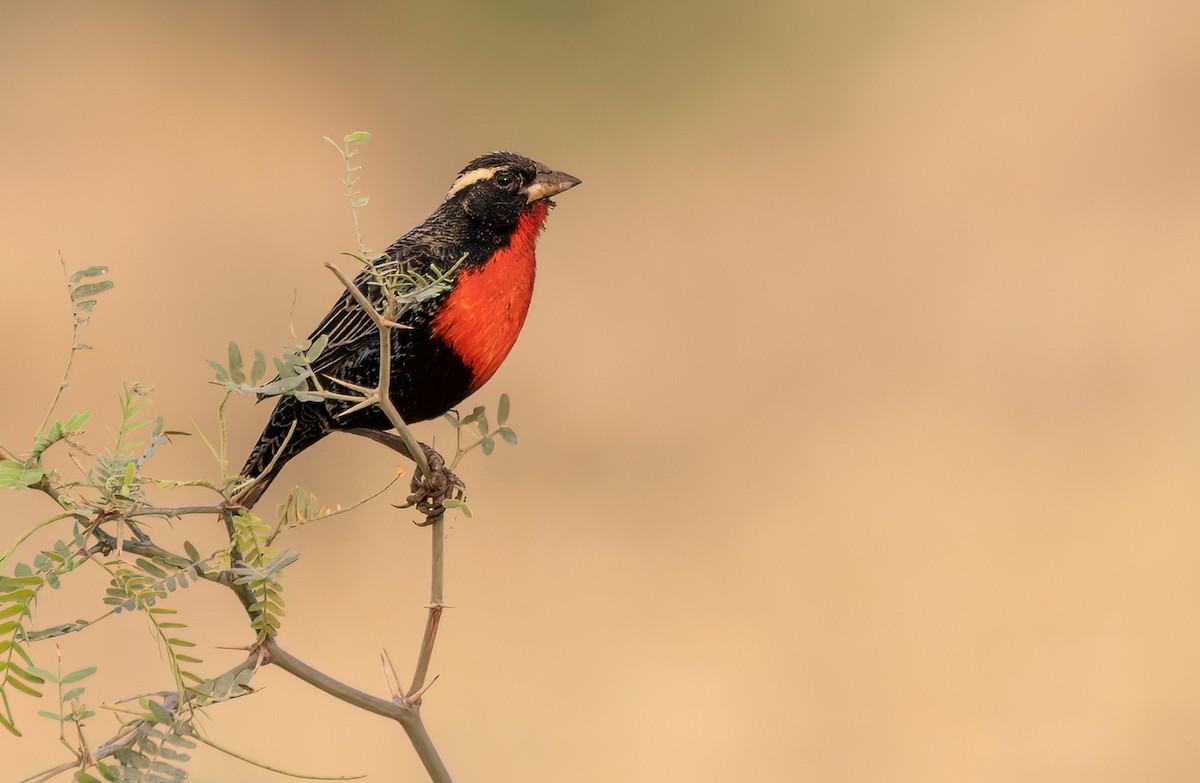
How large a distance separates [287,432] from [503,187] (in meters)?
0.77

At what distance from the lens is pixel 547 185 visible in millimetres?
3057

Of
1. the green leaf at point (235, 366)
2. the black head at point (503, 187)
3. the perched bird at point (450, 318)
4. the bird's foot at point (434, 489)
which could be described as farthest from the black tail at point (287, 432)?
the green leaf at point (235, 366)

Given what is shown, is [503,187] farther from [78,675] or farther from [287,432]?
[78,675]

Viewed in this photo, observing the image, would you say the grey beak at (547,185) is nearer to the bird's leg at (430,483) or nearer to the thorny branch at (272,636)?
the bird's leg at (430,483)

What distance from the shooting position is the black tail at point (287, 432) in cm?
262

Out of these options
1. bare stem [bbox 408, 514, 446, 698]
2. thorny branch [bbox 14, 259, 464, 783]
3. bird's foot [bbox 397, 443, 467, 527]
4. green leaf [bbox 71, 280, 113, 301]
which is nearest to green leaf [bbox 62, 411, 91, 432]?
thorny branch [bbox 14, 259, 464, 783]

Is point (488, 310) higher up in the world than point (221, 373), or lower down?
higher up

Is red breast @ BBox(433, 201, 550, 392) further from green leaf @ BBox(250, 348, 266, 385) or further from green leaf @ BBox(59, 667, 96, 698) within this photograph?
green leaf @ BBox(59, 667, 96, 698)

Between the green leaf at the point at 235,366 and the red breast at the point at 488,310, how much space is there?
3.48 ft

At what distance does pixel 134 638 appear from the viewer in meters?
7.55

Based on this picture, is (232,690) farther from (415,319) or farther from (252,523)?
(415,319)

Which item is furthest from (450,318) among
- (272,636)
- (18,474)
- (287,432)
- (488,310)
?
(18,474)

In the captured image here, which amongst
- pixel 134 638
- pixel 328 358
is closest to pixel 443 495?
pixel 328 358

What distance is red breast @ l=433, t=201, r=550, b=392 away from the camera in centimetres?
276
